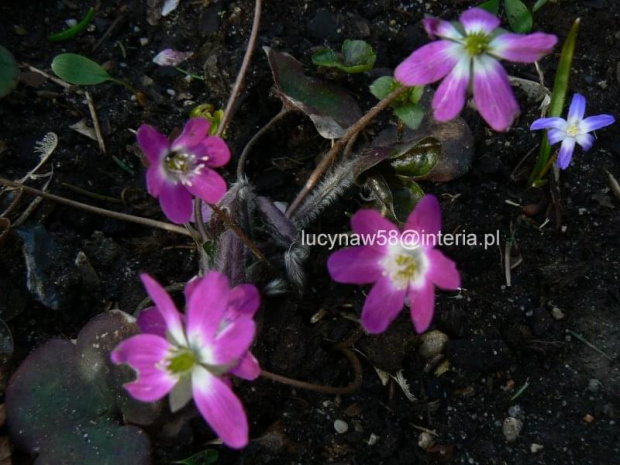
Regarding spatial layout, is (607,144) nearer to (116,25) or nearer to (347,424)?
(347,424)

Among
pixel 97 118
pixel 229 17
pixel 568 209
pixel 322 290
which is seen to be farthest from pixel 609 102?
Result: pixel 97 118

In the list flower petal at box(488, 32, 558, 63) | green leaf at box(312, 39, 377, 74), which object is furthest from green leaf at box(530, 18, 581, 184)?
green leaf at box(312, 39, 377, 74)

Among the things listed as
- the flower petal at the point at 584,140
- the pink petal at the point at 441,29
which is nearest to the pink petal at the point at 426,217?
the pink petal at the point at 441,29

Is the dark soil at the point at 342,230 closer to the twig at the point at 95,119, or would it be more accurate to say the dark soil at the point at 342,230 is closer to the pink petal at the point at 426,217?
the twig at the point at 95,119

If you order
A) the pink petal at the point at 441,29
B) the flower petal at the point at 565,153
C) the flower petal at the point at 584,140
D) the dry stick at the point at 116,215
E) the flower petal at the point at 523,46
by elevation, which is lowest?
the dry stick at the point at 116,215

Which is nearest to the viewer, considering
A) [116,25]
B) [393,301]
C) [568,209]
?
[393,301]
